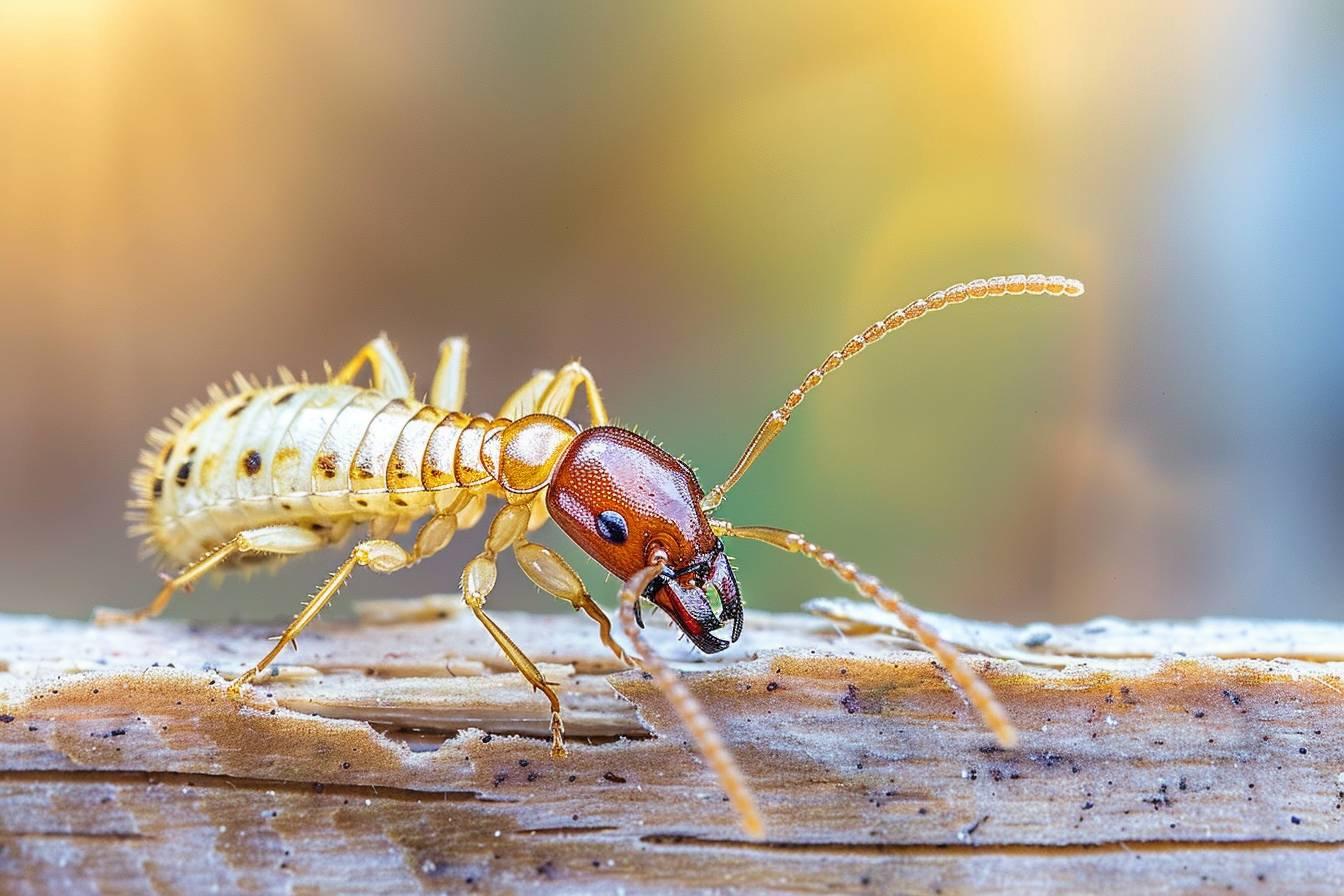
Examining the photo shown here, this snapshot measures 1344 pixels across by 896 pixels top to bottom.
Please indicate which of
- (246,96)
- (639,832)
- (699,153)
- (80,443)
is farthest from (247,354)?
(639,832)

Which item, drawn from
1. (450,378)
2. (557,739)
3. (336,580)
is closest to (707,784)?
(557,739)

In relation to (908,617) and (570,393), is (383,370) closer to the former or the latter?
(570,393)

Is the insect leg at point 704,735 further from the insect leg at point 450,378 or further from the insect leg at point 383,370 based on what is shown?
the insect leg at point 383,370

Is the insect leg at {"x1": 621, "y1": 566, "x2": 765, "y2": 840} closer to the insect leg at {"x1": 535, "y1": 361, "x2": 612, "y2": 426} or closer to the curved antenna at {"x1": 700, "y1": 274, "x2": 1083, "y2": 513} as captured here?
the curved antenna at {"x1": 700, "y1": 274, "x2": 1083, "y2": 513}

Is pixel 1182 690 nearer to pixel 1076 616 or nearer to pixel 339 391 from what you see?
pixel 1076 616

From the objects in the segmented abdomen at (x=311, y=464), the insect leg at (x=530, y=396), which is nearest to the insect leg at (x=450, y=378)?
the insect leg at (x=530, y=396)

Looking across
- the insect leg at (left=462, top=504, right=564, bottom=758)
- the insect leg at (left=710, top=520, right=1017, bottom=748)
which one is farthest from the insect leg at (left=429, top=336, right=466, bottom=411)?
the insect leg at (left=710, top=520, right=1017, bottom=748)
